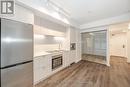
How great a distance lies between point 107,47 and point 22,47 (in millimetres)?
5183

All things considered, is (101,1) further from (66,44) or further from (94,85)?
(66,44)

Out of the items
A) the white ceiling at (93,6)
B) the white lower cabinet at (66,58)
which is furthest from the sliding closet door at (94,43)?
the white ceiling at (93,6)

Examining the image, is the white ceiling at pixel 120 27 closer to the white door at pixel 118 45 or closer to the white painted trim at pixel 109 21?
the white painted trim at pixel 109 21

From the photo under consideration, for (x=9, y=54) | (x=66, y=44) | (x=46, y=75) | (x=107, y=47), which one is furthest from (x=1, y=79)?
(x=107, y=47)

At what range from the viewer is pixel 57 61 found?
4.72 metres

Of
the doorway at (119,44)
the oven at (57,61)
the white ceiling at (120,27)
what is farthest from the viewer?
the doorway at (119,44)

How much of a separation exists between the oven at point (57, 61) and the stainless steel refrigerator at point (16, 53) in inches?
64.6

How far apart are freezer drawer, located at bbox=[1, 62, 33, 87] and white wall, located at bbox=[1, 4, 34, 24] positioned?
113cm

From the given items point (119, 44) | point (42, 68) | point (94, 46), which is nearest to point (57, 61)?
point (42, 68)

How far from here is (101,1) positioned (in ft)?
11.1

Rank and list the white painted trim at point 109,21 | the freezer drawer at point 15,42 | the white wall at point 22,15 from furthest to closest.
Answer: the white painted trim at point 109,21 → the white wall at point 22,15 → the freezer drawer at point 15,42

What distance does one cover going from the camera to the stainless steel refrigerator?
6.66ft

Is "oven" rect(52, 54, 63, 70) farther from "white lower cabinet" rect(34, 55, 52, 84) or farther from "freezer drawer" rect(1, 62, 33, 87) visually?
"freezer drawer" rect(1, 62, 33, 87)

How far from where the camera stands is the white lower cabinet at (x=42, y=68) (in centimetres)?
335
